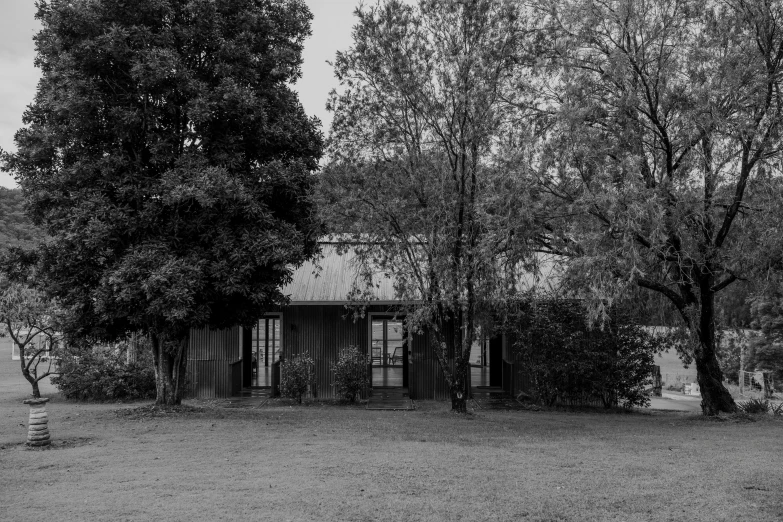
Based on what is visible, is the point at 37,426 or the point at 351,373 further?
the point at 351,373

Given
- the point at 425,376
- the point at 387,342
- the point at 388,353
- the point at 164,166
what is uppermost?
the point at 164,166

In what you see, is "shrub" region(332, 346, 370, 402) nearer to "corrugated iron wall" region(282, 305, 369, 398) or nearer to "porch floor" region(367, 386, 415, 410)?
"porch floor" region(367, 386, 415, 410)

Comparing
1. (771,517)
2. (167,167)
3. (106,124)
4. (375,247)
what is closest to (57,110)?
(106,124)

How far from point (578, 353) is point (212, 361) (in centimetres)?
905

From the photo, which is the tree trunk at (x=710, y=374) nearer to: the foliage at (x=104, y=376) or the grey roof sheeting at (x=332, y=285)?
the grey roof sheeting at (x=332, y=285)

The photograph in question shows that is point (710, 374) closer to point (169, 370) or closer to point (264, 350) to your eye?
point (264, 350)

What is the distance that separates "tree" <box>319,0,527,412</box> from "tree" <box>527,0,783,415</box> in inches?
44.5

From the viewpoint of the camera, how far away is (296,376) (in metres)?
16.2

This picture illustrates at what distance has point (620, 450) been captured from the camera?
32.7 ft

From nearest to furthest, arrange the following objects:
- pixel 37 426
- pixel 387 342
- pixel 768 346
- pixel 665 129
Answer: pixel 37 426, pixel 665 129, pixel 387 342, pixel 768 346

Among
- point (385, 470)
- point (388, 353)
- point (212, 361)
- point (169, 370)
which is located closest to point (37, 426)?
point (169, 370)

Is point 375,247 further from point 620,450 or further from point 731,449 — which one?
point 731,449

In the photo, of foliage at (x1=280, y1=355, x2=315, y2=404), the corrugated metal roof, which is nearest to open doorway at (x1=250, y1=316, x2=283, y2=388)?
the corrugated metal roof

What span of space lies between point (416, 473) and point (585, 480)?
6.36 feet
